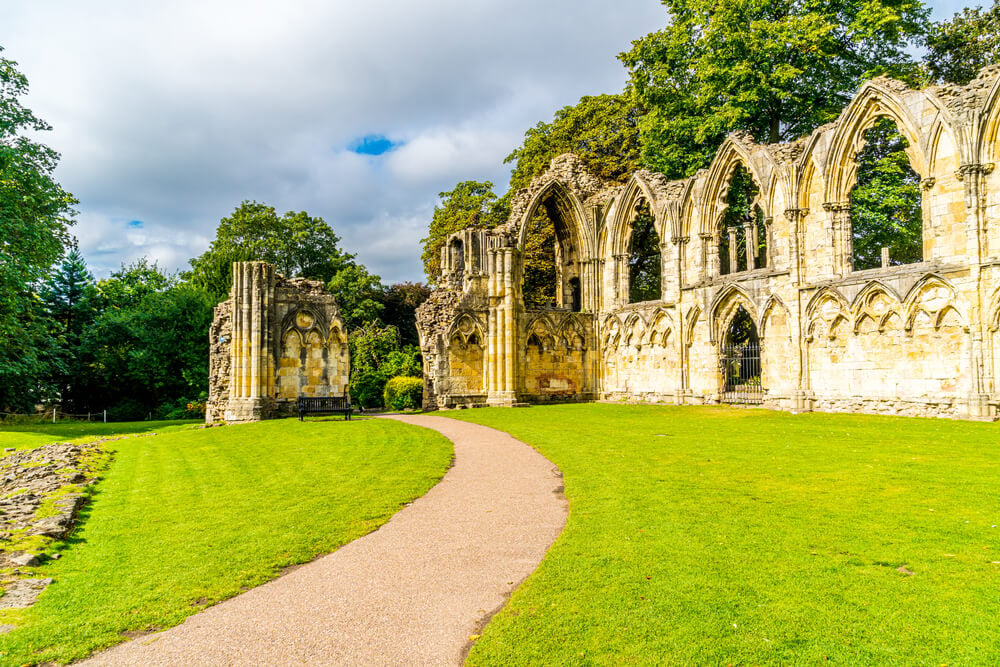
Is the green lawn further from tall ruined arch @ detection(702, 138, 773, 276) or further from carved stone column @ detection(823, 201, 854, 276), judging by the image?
tall ruined arch @ detection(702, 138, 773, 276)

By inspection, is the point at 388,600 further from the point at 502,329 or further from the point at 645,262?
the point at 645,262

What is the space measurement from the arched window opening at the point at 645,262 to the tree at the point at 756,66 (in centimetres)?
412

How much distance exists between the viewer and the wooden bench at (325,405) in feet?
64.8

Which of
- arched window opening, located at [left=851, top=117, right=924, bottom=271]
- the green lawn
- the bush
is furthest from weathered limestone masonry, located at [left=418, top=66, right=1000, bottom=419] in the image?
the green lawn

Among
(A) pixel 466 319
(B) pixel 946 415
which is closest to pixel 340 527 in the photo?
(B) pixel 946 415

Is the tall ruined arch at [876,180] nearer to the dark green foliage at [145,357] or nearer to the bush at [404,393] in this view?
the bush at [404,393]

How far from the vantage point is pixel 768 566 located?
16.3ft

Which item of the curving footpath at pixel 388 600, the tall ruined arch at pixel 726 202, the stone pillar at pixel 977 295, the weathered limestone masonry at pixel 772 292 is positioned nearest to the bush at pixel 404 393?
the weathered limestone masonry at pixel 772 292

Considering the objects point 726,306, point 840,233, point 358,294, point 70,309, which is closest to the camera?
Answer: point 840,233

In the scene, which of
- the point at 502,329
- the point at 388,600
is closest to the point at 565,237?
the point at 502,329

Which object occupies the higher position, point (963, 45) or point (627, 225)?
point (963, 45)

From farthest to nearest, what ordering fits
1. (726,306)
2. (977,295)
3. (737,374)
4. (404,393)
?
(404,393)
(737,374)
(726,306)
(977,295)

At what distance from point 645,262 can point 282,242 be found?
27.0m

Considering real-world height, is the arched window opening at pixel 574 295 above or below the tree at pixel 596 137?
below
